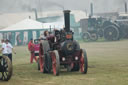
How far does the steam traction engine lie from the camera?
10.7m

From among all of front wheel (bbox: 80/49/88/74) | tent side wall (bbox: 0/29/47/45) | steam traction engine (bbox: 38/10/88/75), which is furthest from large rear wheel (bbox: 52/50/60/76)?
tent side wall (bbox: 0/29/47/45)

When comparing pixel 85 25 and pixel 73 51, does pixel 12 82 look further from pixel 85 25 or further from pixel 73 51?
pixel 85 25

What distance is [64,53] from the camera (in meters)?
11.0

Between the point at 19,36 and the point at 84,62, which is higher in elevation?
the point at 19,36

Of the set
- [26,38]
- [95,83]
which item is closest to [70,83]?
[95,83]

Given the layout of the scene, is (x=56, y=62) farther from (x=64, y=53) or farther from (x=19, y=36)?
(x=19, y=36)

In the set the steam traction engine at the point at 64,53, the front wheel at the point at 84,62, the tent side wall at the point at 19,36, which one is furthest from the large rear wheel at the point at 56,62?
the tent side wall at the point at 19,36

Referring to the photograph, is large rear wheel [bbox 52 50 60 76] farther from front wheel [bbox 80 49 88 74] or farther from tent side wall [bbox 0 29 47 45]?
tent side wall [bbox 0 29 47 45]

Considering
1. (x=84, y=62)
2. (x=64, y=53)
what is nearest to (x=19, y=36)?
(x=64, y=53)

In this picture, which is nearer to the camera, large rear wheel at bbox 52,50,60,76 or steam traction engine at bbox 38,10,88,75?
large rear wheel at bbox 52,50,60,76

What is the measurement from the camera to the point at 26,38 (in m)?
37.5

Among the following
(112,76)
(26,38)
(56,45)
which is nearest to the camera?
(112,76)

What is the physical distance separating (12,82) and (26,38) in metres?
28.6

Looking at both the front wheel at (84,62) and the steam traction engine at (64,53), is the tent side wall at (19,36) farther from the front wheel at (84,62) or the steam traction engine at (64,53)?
the front wheel at (84,62)
